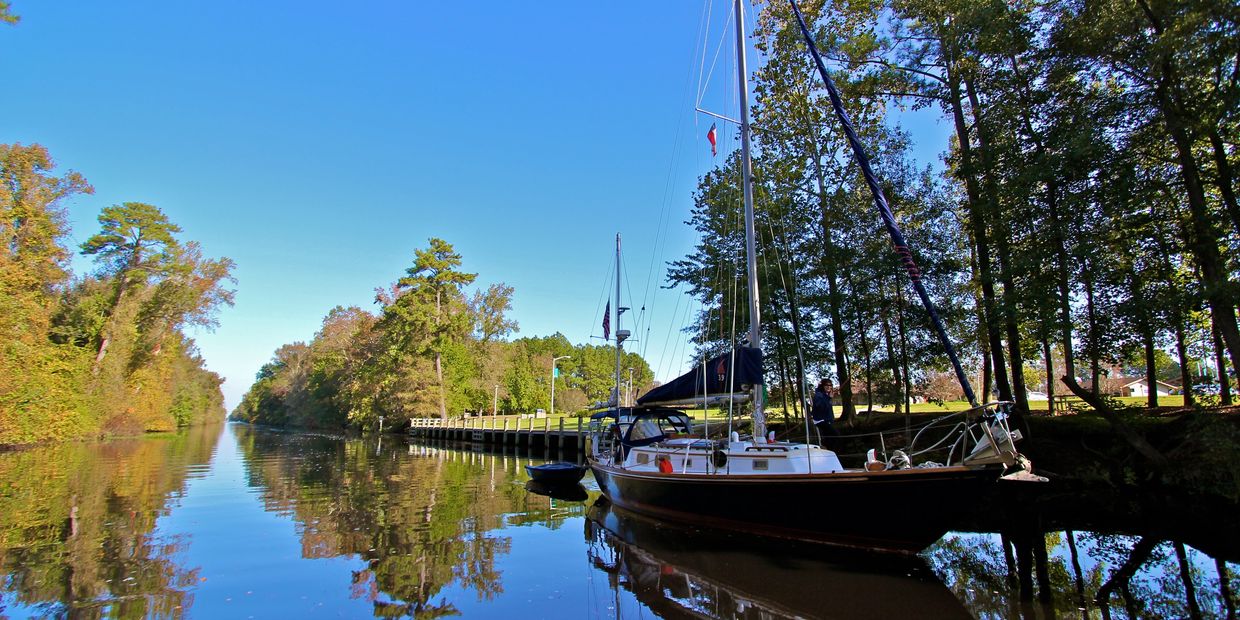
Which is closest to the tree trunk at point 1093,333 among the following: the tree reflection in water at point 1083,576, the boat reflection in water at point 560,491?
the tree reflection in water at point 1083,576

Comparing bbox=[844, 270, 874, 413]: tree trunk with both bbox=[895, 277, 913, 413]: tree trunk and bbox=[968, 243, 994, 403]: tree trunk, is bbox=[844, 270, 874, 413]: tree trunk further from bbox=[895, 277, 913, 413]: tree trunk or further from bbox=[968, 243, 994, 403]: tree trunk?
bbox=[968, 243, 994, 403]: tree trunk

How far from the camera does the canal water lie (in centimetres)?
659

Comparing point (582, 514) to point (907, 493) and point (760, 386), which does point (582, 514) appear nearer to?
point (760, 386)

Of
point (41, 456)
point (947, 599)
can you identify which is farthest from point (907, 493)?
point (41, 456)

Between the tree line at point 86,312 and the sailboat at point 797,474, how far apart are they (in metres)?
25.1

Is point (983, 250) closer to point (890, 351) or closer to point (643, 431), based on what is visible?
point (890, 351)

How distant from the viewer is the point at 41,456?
23.8 metres

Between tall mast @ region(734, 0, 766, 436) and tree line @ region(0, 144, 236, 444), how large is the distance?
2652 cm

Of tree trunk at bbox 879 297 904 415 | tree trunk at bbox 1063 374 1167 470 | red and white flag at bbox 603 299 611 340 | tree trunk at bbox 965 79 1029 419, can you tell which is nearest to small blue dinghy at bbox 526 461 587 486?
red and white flag at bbox 603 299 611 340

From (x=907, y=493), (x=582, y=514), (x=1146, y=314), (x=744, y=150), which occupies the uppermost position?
(x=744, y=150)

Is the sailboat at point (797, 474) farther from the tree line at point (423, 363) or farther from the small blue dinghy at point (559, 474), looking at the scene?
the tree line at point (423, 363)

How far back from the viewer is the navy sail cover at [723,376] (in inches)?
423

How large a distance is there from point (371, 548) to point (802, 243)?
16.1 meters

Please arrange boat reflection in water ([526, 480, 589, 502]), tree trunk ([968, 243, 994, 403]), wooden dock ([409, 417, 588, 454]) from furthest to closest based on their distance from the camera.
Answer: wooden dock ([409, 417, 588, 454])
boat reflection in water ([526, 480, 589, 502])
tree trunk ([968, 243, 994, 403])
